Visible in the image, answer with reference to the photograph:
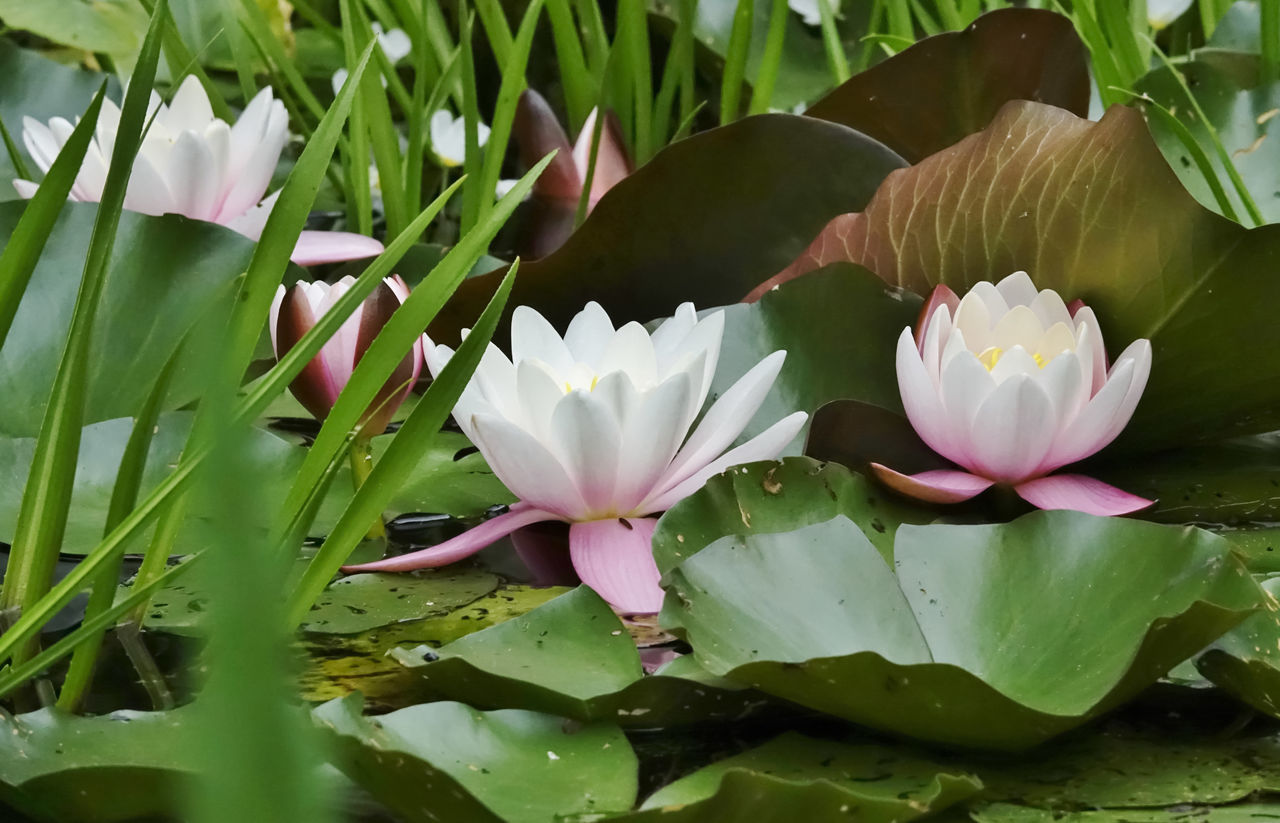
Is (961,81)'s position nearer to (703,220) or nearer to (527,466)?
(703,220)

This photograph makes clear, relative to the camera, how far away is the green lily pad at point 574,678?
1.44 feet

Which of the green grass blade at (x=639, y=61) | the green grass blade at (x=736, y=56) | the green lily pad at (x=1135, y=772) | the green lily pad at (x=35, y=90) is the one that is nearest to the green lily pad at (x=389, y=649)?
the green lily pad at (x=1135, y=772)

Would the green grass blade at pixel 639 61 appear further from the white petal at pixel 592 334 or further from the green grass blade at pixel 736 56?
the white petal at pixel 592 334

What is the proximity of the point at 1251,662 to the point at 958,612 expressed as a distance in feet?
0.36

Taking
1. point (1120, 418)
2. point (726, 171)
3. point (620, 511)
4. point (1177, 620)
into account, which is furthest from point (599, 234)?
point (1177, 620)

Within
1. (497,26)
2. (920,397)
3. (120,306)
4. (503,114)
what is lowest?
(920,397)

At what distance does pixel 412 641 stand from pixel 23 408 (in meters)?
0.35

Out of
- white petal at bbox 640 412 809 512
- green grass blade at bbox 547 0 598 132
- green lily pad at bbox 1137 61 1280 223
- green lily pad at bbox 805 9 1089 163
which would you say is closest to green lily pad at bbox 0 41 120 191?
green grass blade at bbox 547 0 598 132

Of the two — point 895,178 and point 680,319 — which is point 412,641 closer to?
point 680,319

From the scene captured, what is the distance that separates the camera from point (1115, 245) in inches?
24.9

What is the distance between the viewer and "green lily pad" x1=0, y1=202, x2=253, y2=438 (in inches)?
28.3

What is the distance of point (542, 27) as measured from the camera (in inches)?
69.5

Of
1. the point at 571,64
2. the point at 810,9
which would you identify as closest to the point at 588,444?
the point at 571,64

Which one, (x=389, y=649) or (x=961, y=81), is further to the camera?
(x=961, y=81)
